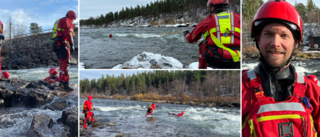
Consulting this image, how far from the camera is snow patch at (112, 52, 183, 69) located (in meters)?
1.82

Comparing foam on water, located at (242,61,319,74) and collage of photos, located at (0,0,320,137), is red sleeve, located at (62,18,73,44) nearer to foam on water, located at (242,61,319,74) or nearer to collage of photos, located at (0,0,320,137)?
collage of photos, located at (0,0,320,137)

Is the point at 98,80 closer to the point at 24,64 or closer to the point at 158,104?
the point at 158,104

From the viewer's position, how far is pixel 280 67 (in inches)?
38.4

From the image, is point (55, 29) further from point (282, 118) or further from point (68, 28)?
point (282, 118)

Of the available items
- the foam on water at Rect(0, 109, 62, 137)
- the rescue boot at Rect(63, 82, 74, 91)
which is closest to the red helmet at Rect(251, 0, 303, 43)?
the rescue boot at Rect(63, 82, 74, 91)

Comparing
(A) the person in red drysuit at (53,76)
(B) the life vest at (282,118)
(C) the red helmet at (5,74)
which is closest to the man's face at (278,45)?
(B) the life vest at (282,118)

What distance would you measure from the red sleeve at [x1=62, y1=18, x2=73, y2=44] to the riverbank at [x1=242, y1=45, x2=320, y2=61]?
2.08 metres

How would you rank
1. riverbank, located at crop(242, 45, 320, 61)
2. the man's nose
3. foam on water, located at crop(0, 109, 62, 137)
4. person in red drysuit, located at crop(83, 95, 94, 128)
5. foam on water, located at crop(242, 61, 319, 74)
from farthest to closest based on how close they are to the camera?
foam on water, located at crop(242, 61, 319, 74), foam on water, located at crop(0, 109, 62, 137), riverbank, located at crop(242, 45, 320, 61), person in red drysuit, located at crop(83, 95, 94, 128), the man's nose

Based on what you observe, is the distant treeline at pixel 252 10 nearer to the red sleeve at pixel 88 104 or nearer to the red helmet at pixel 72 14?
the red sleeve at pixel 88 104

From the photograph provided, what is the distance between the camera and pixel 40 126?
2562 millimetres

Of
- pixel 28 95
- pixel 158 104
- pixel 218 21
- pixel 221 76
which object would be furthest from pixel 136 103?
pixel 28 95

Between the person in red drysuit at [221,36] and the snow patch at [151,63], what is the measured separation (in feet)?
0.88

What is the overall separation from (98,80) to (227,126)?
1.23m

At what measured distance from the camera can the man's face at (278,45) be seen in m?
0.93
